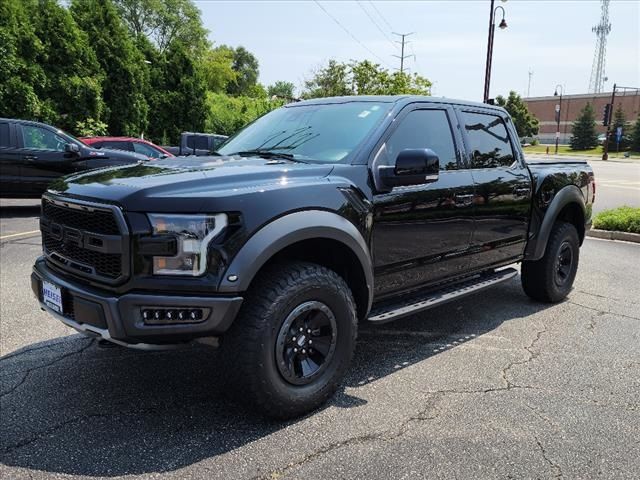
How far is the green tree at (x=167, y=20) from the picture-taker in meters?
62.2

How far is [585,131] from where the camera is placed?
72312mm

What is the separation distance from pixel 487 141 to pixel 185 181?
9.72ft

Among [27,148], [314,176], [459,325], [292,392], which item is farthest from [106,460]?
[27,148]

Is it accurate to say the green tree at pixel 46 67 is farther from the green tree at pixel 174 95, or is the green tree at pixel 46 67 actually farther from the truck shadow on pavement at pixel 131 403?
the truck shadow on pavement at pixel 131 403

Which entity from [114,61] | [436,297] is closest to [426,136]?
[436,297]

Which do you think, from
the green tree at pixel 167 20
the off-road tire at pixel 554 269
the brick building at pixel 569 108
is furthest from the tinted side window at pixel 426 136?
the brick building at pixel 569 108

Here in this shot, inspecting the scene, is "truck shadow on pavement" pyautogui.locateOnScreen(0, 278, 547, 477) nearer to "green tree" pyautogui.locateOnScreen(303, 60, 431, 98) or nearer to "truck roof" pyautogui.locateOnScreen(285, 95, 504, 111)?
"truck roof" pyautogui.locateOnScreen(285, 95, 504, 111)

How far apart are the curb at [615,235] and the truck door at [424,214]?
6037mm

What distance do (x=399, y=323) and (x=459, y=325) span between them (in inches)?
20.7

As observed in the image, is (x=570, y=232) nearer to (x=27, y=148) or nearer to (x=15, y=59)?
(x=27, y=148)

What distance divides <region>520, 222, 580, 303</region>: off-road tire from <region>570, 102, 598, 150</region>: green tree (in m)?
73.9

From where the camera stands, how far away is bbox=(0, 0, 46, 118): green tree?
15.4 metres

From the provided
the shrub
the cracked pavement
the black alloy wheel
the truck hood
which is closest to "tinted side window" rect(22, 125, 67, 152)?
the cracked pavement

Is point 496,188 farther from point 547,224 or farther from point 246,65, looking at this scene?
point 246,65
